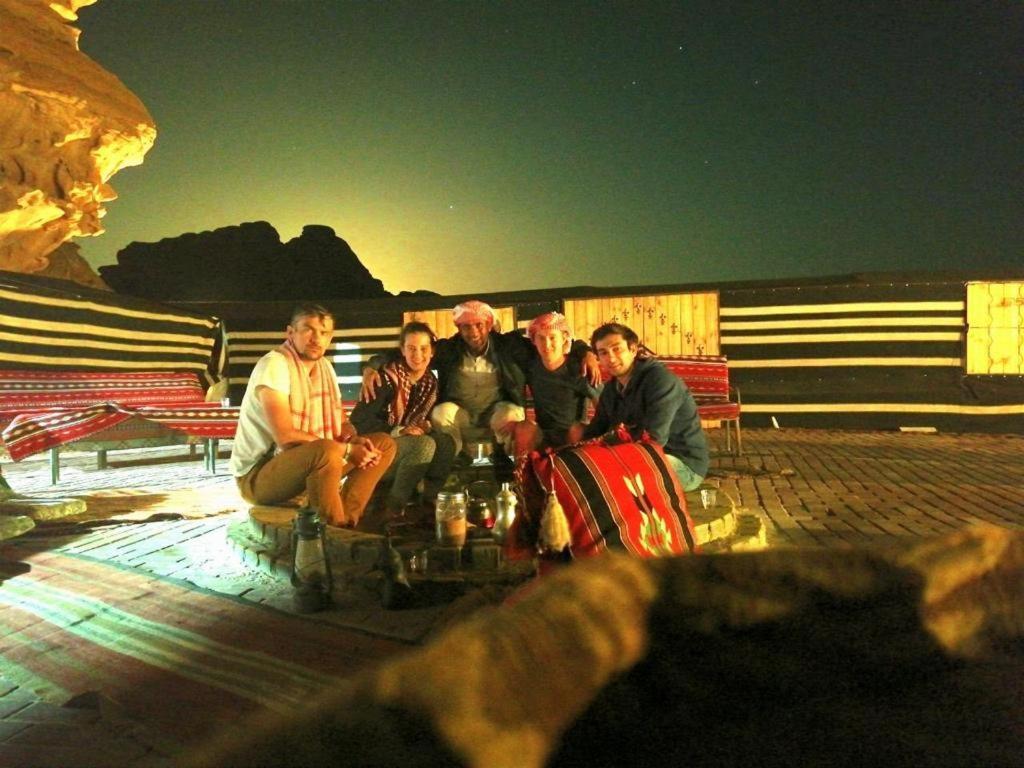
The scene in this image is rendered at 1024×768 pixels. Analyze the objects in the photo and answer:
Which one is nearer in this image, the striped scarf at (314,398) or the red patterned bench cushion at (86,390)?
the striped scarf at (314,398)

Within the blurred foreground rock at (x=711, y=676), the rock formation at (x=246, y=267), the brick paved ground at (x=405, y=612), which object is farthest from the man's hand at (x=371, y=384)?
the rock formation at (x=246, y=267)

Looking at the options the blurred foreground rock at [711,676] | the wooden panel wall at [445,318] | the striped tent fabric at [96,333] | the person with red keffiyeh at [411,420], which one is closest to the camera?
the blurred foreground rock at [711,676]

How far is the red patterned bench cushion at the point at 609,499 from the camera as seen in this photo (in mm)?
3283

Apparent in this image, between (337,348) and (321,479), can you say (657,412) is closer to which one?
(321,479)

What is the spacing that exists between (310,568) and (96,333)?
6.42m

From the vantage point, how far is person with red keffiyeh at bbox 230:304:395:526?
396 cm

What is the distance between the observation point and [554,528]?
128 inches

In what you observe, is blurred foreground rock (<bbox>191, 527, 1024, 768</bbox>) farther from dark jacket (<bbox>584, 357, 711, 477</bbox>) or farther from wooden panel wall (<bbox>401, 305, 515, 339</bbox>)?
wooden panel wall (<bbox>401, 305, 515, 339</bbox>)

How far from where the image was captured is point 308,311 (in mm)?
4250

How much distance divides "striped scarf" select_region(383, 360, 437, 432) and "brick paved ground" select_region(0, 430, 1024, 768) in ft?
4.14

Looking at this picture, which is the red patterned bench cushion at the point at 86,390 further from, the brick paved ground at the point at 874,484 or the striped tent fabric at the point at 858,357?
the striped tent fabric at the point at 858,357

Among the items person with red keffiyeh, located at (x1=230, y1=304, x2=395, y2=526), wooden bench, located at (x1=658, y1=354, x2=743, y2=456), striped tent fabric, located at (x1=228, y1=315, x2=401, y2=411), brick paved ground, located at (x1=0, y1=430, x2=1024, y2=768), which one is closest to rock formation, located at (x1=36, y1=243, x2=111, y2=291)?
striped tent fabric, located at (x1=228, y1=315, x2=401, y2=411)

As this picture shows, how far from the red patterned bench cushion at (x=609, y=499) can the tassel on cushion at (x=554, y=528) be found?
0.05 metres

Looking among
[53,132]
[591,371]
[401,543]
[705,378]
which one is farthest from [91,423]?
[53,132]
